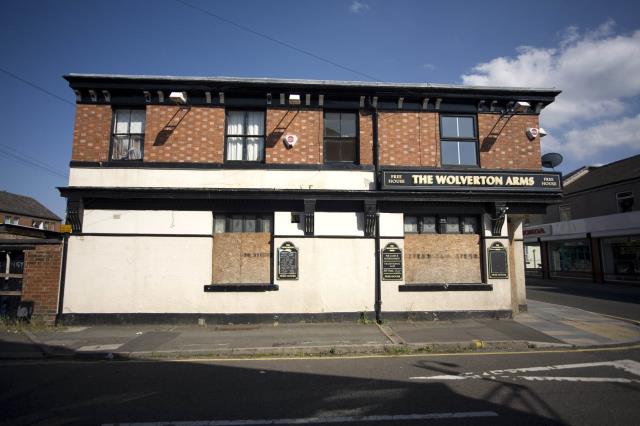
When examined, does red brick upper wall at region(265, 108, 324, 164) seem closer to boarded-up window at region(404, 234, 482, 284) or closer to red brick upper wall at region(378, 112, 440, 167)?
red brick upper wall at region(378, 112, 440, 167)

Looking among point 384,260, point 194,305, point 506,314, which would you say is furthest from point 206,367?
point 506,314

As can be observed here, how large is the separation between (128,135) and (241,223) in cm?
440

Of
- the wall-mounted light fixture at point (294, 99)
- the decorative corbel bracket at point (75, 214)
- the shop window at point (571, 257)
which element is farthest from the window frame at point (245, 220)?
the shop window at point (571, 257)

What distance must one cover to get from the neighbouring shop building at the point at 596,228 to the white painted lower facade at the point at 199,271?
22510 millimetres

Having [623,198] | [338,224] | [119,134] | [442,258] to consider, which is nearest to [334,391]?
[338,224]

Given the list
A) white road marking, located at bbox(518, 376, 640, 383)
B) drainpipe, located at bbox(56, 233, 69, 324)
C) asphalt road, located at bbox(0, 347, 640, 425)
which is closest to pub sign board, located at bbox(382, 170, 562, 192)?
asphalt road, located at bbox(0, 347, 640, 425)

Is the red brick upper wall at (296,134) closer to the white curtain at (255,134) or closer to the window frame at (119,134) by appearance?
the white curtain at (255,134)

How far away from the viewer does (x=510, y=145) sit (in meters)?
12.3

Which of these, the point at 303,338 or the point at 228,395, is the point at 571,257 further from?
the point at 228,395

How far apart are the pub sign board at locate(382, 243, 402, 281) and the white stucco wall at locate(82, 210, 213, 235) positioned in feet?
17.2

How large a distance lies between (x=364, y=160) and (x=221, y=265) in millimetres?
5360

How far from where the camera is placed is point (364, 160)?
1176 cm

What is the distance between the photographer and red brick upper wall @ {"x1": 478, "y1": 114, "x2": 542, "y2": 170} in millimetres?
12164

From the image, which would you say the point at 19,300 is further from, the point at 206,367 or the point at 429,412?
the point at 429,412
